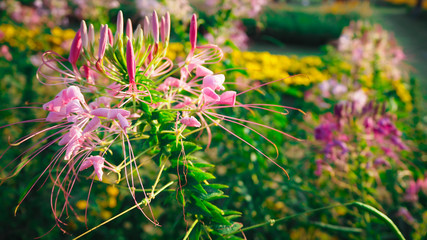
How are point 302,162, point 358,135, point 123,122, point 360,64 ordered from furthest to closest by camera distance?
point 360,64, point 302,162, point 358,135, point 123,122

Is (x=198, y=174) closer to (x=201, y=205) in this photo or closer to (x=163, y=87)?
(x=201, y=205)

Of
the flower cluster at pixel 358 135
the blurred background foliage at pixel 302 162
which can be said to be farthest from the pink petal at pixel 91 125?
the flower cluster at pixel 358 135

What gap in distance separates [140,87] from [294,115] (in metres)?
1.14

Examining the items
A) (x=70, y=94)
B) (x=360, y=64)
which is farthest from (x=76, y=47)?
(x=360, y=64)

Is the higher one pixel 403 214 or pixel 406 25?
pixel 403 214

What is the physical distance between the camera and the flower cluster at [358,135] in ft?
5.22

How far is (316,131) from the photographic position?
1754 millimetres

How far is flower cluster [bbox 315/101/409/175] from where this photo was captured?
1.59 meters

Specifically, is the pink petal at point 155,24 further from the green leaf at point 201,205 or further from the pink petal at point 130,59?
the green leaf at point 201,205

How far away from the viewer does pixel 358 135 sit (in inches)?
63.8

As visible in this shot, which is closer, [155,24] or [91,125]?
[91,125]

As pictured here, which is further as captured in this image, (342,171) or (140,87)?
(342,171)

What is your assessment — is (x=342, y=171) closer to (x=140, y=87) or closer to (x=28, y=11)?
(x=140, y=87)

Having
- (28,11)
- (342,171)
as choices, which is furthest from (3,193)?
(28,11)
